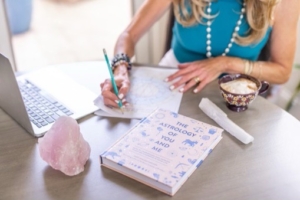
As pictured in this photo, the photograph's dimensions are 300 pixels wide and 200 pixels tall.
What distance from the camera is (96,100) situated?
41.2 inches

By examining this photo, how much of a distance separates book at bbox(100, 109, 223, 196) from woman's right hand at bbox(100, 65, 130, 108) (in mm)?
132

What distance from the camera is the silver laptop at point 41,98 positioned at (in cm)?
89

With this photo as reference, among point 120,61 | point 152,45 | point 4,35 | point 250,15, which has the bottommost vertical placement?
point 152,45

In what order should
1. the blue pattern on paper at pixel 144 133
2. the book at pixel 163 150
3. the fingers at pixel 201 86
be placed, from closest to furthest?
Result: the book at pixel 163 150 → the blue pattern on paper at pixel 144 133 → the fingers at pixel 201 86

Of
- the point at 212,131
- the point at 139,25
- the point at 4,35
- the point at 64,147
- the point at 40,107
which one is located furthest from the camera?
the point at 4,35

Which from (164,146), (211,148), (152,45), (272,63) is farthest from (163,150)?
(152,45)

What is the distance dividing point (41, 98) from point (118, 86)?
220mm

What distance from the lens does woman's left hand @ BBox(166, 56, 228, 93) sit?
113cm

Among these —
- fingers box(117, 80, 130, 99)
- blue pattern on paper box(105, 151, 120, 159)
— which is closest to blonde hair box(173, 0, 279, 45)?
fingers box(117, 80, 130, 99)

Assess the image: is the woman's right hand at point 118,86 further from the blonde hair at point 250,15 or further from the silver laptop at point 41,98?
the blonde hair at point 250,15

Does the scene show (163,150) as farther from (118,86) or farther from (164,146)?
(118,86)

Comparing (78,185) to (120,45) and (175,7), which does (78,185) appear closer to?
(120,45)

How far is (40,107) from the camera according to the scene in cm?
102

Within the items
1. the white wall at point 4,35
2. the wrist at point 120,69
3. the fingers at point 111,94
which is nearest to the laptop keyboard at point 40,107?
the fingers at point 111,94
